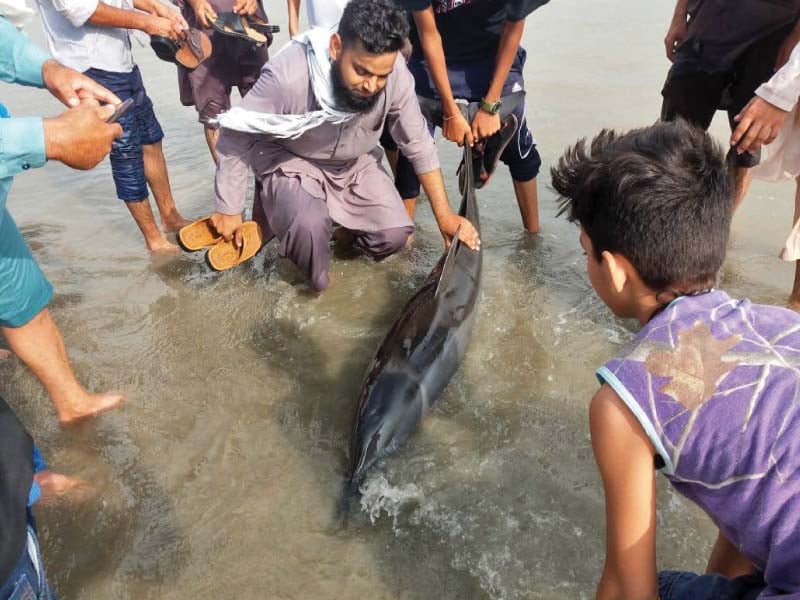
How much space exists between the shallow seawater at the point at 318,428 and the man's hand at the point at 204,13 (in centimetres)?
162

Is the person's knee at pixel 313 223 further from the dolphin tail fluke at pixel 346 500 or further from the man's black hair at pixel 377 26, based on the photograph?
the dolphin tail fluke at pixel 346 500

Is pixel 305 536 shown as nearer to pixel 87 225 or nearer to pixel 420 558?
pixel 420 558

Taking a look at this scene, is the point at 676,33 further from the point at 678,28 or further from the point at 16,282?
the point at 16,282

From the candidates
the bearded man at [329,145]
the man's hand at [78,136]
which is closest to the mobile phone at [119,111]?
the man's hand at [78,136]

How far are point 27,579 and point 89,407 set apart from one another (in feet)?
5.19

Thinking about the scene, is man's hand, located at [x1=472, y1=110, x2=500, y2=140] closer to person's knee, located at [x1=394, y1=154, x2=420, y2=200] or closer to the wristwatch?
the wristwatch

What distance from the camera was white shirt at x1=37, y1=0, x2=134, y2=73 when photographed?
338 cm

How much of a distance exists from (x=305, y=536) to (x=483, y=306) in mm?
1780

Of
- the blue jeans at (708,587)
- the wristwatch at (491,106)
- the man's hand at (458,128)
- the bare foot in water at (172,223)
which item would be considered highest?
the wristwatch at (491,106)

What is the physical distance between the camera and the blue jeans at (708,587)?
4.34 feet

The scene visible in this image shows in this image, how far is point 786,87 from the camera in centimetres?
266

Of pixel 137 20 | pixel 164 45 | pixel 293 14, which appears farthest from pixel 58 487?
pixel 293 14

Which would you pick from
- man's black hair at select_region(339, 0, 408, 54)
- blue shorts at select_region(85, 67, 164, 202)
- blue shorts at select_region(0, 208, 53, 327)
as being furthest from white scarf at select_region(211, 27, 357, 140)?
blue shorts at select_region(0, 208, 53, 327)

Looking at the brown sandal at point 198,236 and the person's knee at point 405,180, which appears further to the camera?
the person's knee at point 405,180
